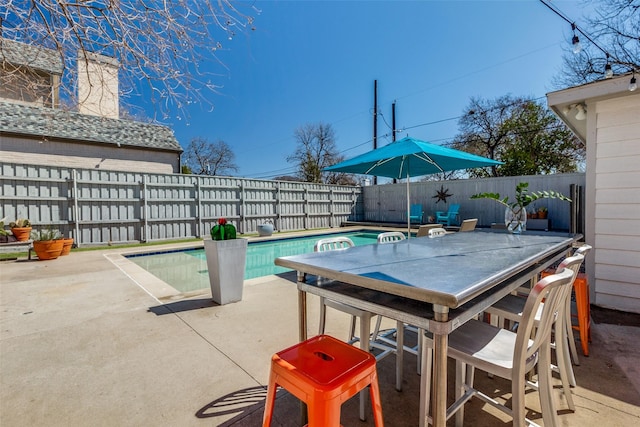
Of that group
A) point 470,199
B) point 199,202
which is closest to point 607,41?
point 470,199

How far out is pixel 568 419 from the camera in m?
1.54

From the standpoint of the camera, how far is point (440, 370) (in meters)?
1.04

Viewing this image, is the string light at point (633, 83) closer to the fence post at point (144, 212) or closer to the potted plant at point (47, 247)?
the potted plant at point (47, 247)

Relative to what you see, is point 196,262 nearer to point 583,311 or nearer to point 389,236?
point 389,236

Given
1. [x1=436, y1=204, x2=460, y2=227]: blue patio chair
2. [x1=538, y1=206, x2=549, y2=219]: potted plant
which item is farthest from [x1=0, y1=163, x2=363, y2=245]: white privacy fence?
[x1=538, y1=206, x2=549, y2=219]: potted plant

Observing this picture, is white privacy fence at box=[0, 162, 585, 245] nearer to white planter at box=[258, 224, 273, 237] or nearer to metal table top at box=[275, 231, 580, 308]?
white planter at box=[258, 224, 273, 237]

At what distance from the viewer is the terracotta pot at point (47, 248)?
18.8 ft

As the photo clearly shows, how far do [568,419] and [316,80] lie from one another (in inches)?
506

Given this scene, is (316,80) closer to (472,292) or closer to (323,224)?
(323,224)

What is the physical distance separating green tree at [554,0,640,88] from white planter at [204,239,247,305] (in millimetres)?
5920

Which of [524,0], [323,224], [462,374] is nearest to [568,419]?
[462,374]

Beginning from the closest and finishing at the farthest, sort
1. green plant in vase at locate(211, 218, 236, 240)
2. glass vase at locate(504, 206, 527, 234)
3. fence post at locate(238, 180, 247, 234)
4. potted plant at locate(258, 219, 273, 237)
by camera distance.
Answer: glass vase at locate(504, 206, 527, 234) < green plant in vase at locate(211, 218, 236, 240) < potted plant at locate(258, 219, 273, 237) < fence post at locate(238, 180, 247, 234)

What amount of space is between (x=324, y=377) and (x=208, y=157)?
27906 millimetres

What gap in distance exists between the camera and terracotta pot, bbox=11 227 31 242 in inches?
246
